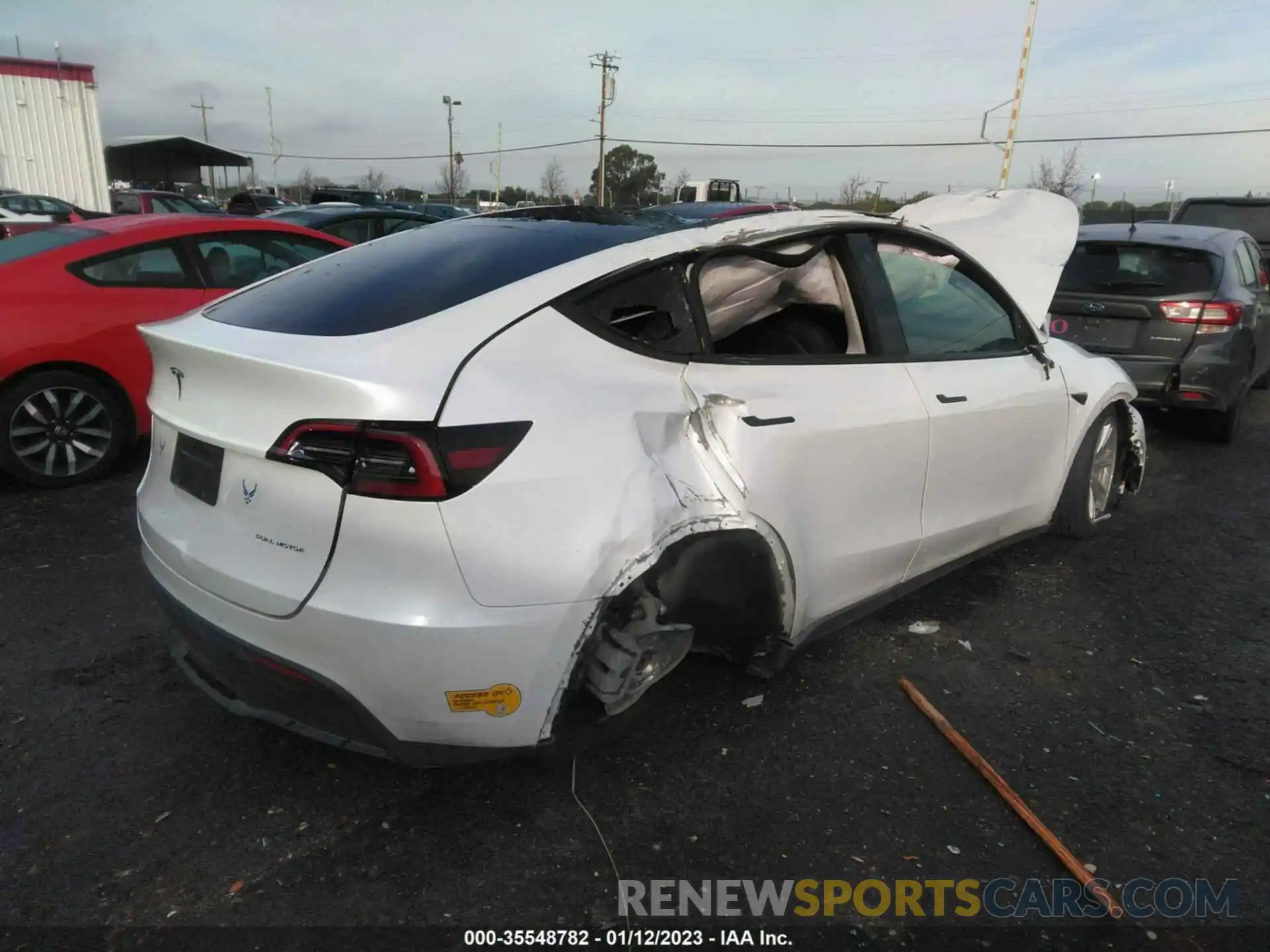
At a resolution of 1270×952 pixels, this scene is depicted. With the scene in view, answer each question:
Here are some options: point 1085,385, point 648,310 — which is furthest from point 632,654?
point 1085,385

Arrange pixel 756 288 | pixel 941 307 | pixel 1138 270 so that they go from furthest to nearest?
pixel 1138 270 < pixel 941 307 < pixel 756 288

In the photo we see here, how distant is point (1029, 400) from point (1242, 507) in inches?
102

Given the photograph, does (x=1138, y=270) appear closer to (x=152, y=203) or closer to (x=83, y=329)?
(x=83, y=329)

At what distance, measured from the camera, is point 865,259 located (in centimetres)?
318

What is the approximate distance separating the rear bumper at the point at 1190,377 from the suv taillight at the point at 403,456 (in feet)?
18.0

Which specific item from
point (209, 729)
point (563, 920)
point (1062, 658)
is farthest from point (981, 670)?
point (209, 729)

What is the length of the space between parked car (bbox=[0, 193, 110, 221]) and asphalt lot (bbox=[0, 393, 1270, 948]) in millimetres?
16595

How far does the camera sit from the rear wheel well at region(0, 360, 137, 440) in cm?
482

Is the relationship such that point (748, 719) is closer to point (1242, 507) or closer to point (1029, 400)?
point (1029, 400)

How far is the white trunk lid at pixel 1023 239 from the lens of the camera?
409cm

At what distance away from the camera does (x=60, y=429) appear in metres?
5.03

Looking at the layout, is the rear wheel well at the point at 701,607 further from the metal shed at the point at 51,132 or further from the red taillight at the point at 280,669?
the metal shed at the point at 51,132

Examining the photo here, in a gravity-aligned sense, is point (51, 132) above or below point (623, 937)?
above

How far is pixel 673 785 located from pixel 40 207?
68.8 feet
